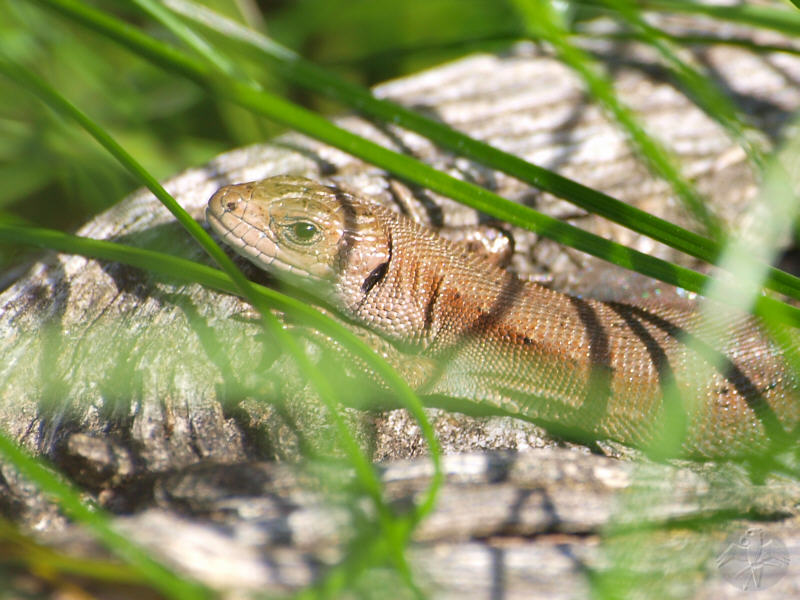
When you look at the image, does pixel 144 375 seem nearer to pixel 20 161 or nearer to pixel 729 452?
pixel 729 452

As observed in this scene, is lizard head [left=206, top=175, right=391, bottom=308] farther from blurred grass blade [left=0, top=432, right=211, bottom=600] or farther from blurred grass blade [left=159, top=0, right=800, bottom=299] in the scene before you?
blurred grass blade [left=0, top=432, right=211, bottom=600]

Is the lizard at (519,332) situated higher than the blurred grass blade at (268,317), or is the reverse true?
the lizard at (519,332)

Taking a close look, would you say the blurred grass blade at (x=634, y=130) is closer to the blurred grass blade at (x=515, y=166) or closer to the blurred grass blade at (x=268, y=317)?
the blurred grass blade at (x=515, y=166)

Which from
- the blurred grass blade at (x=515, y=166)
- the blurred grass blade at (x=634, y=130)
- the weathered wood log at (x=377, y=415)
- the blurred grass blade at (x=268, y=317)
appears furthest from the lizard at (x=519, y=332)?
the blurred grass blade at (x=634, y=130)

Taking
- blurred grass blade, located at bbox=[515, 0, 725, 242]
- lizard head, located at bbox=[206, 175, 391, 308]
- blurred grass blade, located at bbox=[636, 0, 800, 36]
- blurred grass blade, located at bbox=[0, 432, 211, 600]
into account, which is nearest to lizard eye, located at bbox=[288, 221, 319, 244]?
lizard head, located at bbox=[206, 175, 391, 308]

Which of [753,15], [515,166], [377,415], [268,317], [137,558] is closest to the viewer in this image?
[137,558]

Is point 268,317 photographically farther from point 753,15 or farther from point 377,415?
point 753,15

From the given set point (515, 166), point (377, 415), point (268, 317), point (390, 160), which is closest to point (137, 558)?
point (268, 317)
